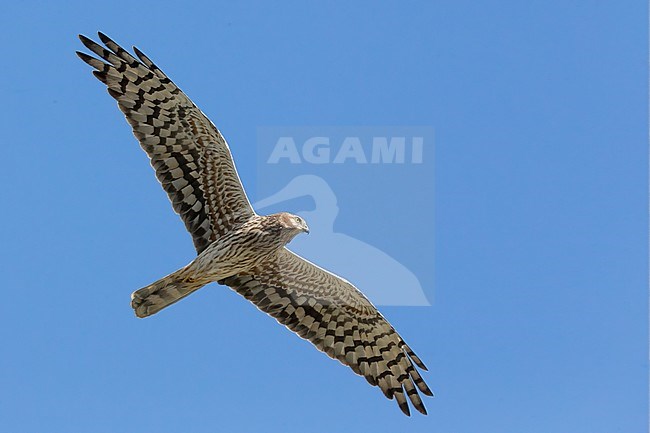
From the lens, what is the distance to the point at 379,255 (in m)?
13.4

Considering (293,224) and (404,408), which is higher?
(293,224)

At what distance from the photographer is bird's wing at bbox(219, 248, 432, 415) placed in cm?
1341

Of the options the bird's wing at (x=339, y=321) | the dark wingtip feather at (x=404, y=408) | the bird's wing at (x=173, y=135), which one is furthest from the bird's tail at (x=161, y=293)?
the dark wingtip feather at (x=404, y=408)

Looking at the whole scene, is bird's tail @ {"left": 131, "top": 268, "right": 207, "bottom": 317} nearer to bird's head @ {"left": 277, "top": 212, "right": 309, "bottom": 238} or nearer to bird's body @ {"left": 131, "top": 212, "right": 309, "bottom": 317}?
bird's body @ {"left": 131, "top": 212, "right": 309, "bottom": 317}

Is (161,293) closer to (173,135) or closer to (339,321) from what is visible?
(173,135)

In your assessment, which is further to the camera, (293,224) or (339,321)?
(339,321)

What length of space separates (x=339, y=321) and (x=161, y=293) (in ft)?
7.07

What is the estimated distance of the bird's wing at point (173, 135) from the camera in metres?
12.6

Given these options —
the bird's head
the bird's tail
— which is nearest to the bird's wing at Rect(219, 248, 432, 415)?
the bird's head

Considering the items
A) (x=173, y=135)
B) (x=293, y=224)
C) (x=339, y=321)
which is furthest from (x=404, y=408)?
(x=173, y=135)

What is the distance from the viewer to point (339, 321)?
1366 cm

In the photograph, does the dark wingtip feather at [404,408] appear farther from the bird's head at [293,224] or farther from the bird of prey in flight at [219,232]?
the bird's head at [293,224]

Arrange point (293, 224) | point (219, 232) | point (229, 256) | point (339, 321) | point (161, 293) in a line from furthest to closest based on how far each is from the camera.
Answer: point (339, 321), point (219, 232), point (229, 256), point (293, 224), point (161, 293)

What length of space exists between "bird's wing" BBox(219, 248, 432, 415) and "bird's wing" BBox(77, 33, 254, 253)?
813mm
